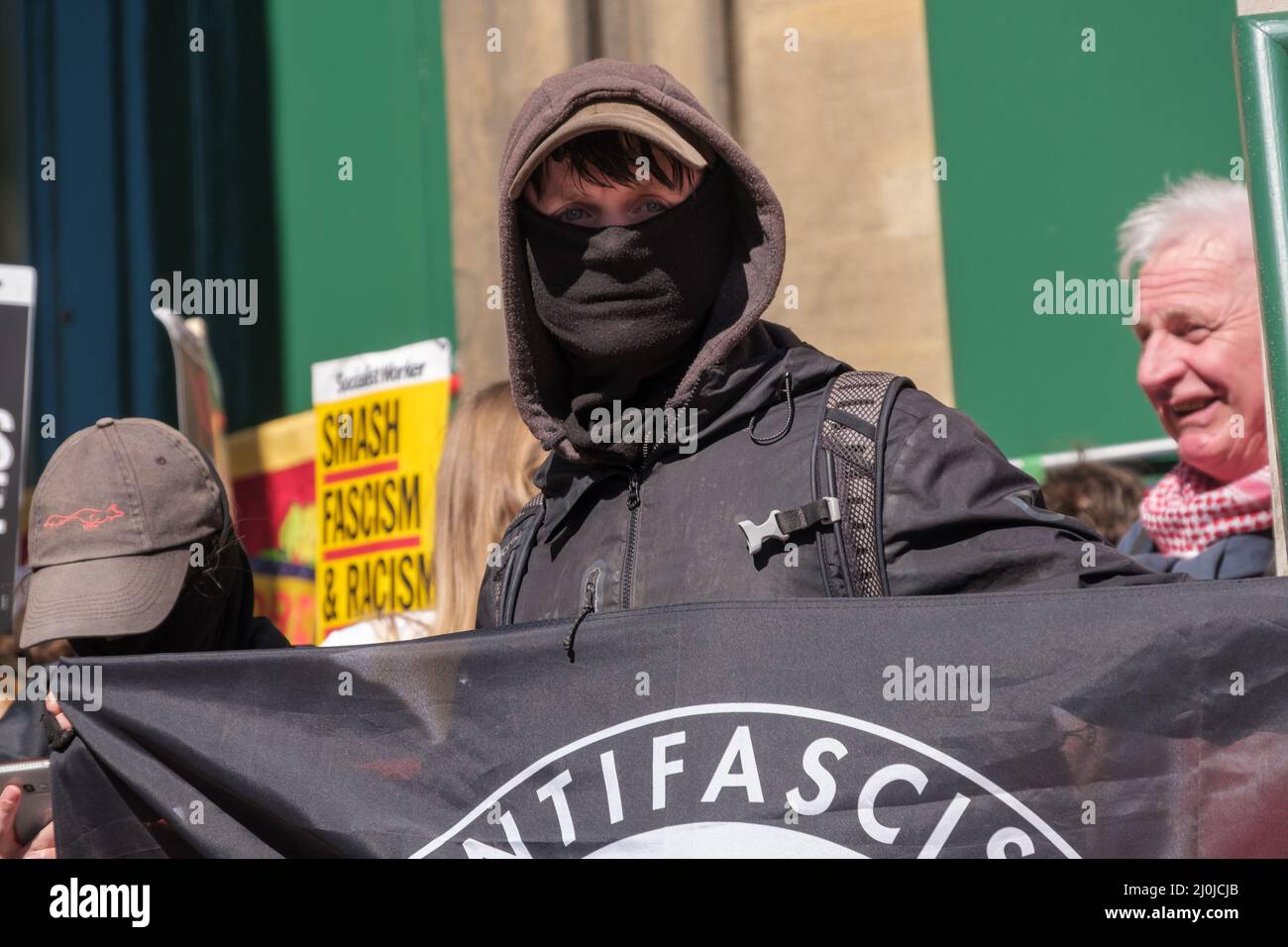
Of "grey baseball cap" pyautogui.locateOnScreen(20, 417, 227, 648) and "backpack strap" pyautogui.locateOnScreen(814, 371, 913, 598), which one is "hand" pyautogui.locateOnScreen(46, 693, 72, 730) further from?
"backpack strap" pyautogui.locateOnScreen(814, 371, 913, 598)

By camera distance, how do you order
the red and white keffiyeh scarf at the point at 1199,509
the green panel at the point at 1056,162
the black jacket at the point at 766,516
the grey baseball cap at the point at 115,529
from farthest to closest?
the green panel at the point at 1056,162
the red and white keffiyeh scarf at the point at 1199,509
the grey baseball cap at the point at 115,529
the black jacket at the point at 766,516

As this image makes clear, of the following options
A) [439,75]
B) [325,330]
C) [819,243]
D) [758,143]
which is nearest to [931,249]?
[819,243]

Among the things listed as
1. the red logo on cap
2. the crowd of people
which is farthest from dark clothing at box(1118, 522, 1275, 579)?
the red logo on cap

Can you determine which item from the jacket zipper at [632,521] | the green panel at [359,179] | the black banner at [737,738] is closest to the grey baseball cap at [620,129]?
the jacket zipper at [632,521]

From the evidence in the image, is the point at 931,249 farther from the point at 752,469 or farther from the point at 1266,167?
the point at 752,469

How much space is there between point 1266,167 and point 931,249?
121 inches

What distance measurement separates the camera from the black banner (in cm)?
204

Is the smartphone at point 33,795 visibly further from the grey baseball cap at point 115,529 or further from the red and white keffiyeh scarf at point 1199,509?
the red and white keffiyeh scarf at point 1199,509

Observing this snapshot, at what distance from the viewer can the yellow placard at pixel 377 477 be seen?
5.71 meters

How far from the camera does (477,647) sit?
234cm

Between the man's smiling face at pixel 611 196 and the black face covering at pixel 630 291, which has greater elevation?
the man's smiling face at pixel 611 196

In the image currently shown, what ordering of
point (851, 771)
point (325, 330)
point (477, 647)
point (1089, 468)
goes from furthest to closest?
point (325, 330)
point (1089, 468)
point (477, 647)
point (851, 771)

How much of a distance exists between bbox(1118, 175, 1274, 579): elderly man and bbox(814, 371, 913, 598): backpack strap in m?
1.96
